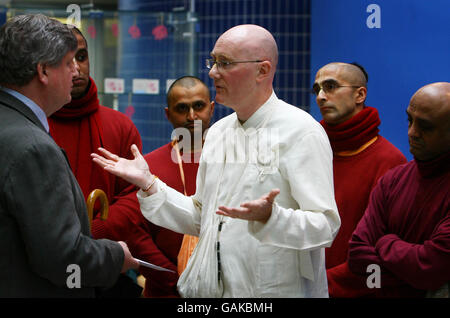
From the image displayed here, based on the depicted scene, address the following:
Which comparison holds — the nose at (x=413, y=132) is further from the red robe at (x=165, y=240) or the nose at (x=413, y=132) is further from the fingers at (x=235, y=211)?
the red robe at (x=165, y=240)

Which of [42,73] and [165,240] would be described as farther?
[165,240]

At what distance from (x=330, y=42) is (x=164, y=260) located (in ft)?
8.24

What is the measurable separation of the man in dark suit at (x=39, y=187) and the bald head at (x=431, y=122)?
1.30 meters

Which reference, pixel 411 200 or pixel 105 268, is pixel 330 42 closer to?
pixel 411 200

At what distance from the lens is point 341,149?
11.8 ft

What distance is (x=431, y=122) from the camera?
8.66 ft

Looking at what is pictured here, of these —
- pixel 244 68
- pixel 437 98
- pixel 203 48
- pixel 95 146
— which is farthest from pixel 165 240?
pixel 203 48

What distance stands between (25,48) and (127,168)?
0.64 m

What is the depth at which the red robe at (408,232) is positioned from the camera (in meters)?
2.48

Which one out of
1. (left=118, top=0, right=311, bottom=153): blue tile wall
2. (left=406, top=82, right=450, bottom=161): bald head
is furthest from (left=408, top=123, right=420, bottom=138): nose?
(left=118, top=0, right=311, bottom=153): blue tile wall

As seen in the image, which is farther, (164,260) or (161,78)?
(161,78)

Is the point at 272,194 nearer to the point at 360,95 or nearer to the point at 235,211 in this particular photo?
the point at 235,211
